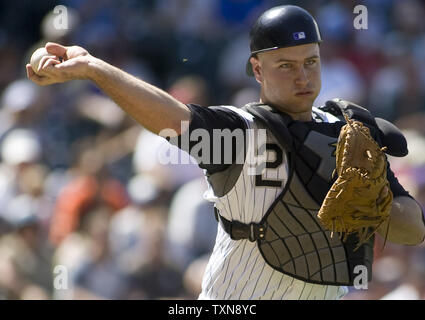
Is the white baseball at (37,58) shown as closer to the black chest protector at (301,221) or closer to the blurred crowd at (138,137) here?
the black chest protector at (301,221)

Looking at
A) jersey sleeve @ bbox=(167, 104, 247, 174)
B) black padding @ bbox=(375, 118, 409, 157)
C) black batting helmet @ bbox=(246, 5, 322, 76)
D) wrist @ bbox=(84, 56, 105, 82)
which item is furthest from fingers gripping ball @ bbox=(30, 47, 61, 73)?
black padding @ bbox=(375, 118, 409, 157)

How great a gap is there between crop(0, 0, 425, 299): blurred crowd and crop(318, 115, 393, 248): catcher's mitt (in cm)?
270

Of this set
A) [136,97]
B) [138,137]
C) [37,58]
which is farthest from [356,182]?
[138,137]

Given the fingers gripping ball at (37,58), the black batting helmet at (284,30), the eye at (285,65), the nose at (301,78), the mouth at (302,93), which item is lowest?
the mouth at (302,93)

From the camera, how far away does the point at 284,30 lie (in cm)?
367

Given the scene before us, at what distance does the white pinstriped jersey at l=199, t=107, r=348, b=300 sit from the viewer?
359 cm

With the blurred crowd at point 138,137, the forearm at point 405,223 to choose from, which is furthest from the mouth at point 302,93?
the blurred crowd at point 138,137

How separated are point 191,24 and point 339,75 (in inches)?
79.9

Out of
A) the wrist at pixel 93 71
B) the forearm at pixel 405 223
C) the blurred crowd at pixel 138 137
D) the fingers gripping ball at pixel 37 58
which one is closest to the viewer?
the wrist at pixel 93 71

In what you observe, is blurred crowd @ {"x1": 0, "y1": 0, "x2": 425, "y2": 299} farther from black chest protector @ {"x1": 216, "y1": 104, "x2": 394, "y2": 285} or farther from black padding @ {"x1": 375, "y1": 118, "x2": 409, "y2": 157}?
black chest protector @ {"x1": 216, "y1": 104, "x2": 394, "y2": 285}

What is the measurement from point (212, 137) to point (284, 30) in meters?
0.59

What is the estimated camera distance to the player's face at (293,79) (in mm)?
3676
